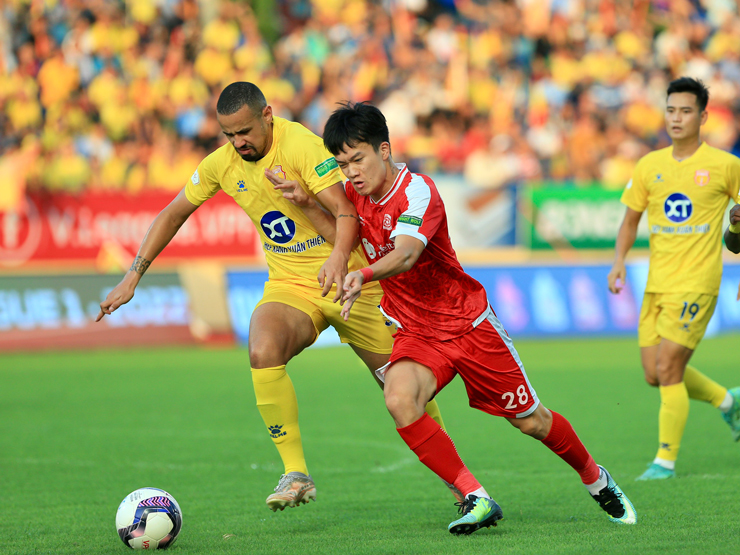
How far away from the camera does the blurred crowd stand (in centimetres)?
1750

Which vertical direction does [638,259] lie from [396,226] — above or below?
below

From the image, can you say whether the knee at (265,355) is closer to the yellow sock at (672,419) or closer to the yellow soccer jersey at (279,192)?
the yellow soccer jersey at (279,192)

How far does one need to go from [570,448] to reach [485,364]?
0.66 meters

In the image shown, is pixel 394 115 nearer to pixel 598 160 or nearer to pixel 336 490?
pixel 598 160

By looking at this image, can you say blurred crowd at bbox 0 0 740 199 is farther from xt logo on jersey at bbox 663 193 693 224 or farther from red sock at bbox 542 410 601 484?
red sock at bbox 542 410 601 484

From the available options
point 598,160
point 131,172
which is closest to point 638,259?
point 598,160

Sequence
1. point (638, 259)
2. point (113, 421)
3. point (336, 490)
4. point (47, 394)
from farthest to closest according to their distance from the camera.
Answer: point (638, 259)
point (47, 394)
point (113, 421)
point (336, 490)

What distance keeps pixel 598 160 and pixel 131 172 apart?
8842 mm

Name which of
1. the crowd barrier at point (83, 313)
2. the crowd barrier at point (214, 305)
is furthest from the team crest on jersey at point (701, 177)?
the crowd barrier at point (83, 313)

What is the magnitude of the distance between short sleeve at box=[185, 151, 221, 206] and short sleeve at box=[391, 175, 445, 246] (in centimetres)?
145

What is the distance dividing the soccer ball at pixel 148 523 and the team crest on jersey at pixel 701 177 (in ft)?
13.5

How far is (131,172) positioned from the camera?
1700 centimetres

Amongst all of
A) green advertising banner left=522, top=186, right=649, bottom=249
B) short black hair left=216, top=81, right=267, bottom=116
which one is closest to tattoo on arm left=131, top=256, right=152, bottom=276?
short black hair left=216, top=81, right=267, bottom=116

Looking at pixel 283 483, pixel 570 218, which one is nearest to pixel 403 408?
pixel 283 483
